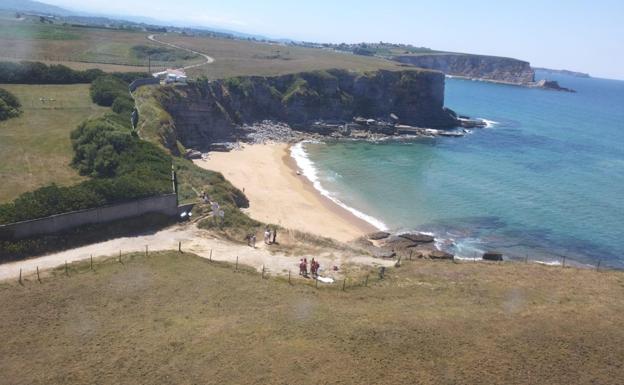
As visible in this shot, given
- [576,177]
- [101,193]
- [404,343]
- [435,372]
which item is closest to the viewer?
[435,372]

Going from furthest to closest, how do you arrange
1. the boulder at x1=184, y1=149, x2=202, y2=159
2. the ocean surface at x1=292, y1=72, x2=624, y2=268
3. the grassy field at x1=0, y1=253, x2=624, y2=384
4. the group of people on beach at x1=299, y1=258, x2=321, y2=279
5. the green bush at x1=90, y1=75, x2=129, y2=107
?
the boulder at x1=184, y1=149, x2=202, y2=159, the green bush at x1=90, y1=75, x2=129, y2=107, the ocean surface at x1=292, y1=72, x2=624, y2=268, the group of people on beach at x1=299, y1=258, x2=321, y2=279, the grassy field at x1=0, y1=253, x2=624, y2=384

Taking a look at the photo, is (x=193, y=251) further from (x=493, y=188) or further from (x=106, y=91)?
(x=493, y=188)

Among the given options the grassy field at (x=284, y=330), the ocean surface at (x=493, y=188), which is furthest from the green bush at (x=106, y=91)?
the grassy field at (x=284, y=330)

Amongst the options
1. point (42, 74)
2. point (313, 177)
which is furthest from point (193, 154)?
point (42, 74)

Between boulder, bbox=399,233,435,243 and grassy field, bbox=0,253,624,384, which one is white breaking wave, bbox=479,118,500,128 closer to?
boulder, bbox=399,233,435,243

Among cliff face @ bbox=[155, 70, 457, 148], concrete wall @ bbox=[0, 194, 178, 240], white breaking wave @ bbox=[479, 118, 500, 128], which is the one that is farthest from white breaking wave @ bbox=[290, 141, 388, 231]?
white breaking wave @ bbox=[479, 118, 500, 128]

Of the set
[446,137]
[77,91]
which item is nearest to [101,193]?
[77,91]

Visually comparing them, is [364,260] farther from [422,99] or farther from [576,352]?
[422,99]
